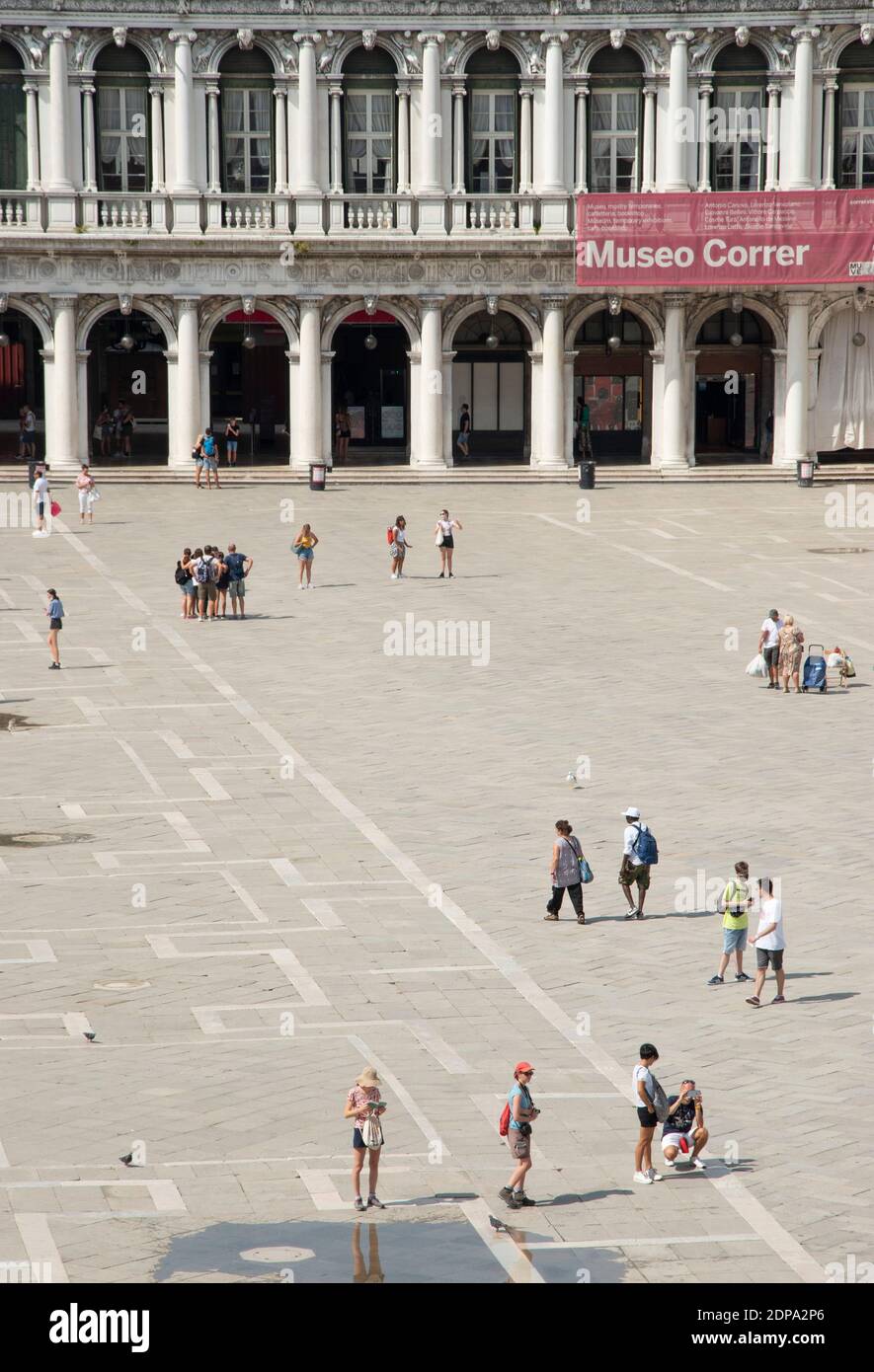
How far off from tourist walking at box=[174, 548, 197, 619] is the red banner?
2714cm

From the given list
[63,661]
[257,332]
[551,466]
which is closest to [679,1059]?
[63,661]

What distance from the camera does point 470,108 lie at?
7075cm

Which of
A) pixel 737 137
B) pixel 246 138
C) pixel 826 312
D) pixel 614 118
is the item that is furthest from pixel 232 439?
pixel 826 312

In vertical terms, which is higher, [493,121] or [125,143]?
[493,121]

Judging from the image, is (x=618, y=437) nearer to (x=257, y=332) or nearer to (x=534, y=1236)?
(x=257, y=332)

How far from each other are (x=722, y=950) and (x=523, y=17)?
5016 cm

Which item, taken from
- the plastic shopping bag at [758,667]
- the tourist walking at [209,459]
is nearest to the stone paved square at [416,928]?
the plastic shopping bag at [758,667]

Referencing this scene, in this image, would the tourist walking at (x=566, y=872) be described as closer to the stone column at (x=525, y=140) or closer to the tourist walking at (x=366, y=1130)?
the tourist walking at (x=366, y=1130)

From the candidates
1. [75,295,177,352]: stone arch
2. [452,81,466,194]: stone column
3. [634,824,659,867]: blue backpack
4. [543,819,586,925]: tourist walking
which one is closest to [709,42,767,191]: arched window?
[452,81,466,194]: stone column

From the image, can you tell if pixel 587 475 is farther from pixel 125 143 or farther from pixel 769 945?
pixel 769 945

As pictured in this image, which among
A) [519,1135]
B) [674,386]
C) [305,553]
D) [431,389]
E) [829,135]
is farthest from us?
[674,386]

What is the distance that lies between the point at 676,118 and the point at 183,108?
15.2 metres

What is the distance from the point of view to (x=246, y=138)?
70375mm

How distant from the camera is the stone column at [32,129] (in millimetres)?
69125
